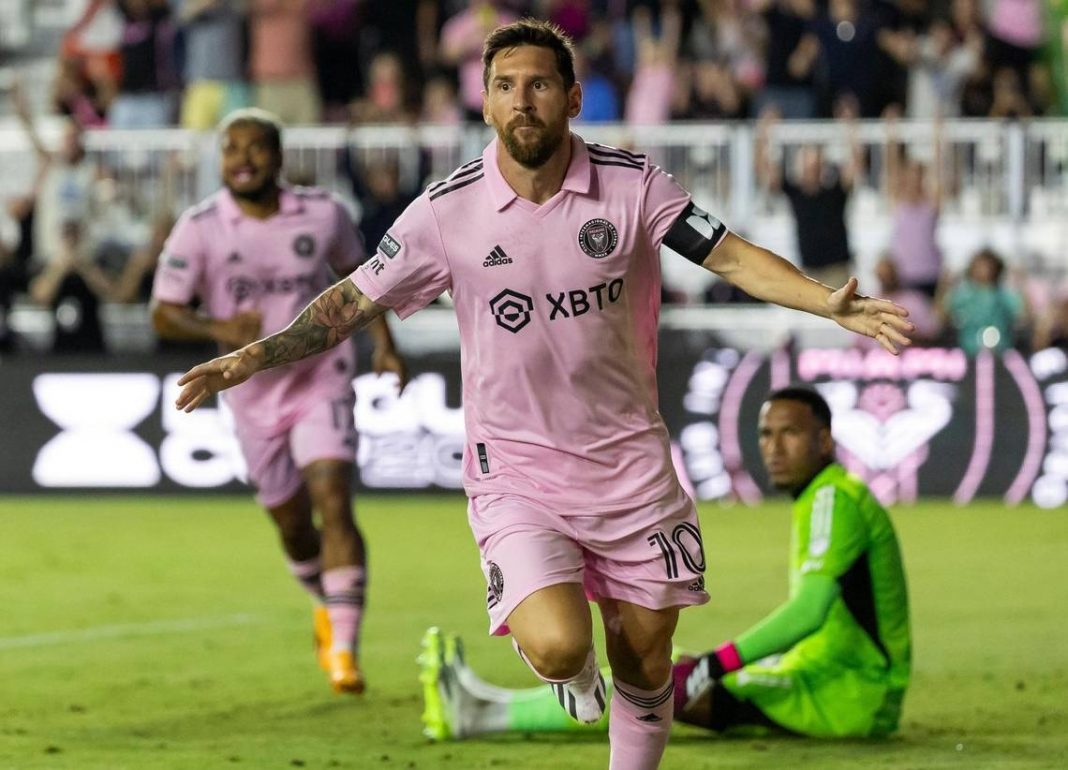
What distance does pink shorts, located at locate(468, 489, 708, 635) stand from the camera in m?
6.20

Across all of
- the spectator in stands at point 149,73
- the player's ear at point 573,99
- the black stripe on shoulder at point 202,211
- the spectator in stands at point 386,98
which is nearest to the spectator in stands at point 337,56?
the spectator in stands at point 386,98

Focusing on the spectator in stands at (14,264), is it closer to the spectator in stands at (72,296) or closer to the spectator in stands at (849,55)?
the spectator in stands at (72,296)

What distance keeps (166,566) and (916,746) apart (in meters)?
7.53

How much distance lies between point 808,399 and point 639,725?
1.92m

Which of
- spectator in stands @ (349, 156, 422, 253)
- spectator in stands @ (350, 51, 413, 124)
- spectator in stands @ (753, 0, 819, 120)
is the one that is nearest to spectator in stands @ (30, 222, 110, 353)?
spectator in stands @ (349, 156, 422, 253)

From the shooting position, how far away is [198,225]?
9.81 meters

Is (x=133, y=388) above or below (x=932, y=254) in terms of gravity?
below

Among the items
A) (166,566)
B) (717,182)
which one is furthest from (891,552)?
(717,182)

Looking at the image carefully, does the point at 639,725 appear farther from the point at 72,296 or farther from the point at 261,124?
the point at 72,296

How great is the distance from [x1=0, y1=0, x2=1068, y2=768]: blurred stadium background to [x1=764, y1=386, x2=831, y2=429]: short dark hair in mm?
2727

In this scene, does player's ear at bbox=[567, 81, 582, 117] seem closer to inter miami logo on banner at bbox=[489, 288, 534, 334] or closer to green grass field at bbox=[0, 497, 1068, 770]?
inter miami logo on banner at bbox=[489, 288, 534, 334]

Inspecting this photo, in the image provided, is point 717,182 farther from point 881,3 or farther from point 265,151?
point 265,151

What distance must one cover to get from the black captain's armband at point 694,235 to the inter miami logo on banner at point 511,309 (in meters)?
0.46

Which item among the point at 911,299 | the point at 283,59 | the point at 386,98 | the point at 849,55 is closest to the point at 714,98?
the point at 849,55
